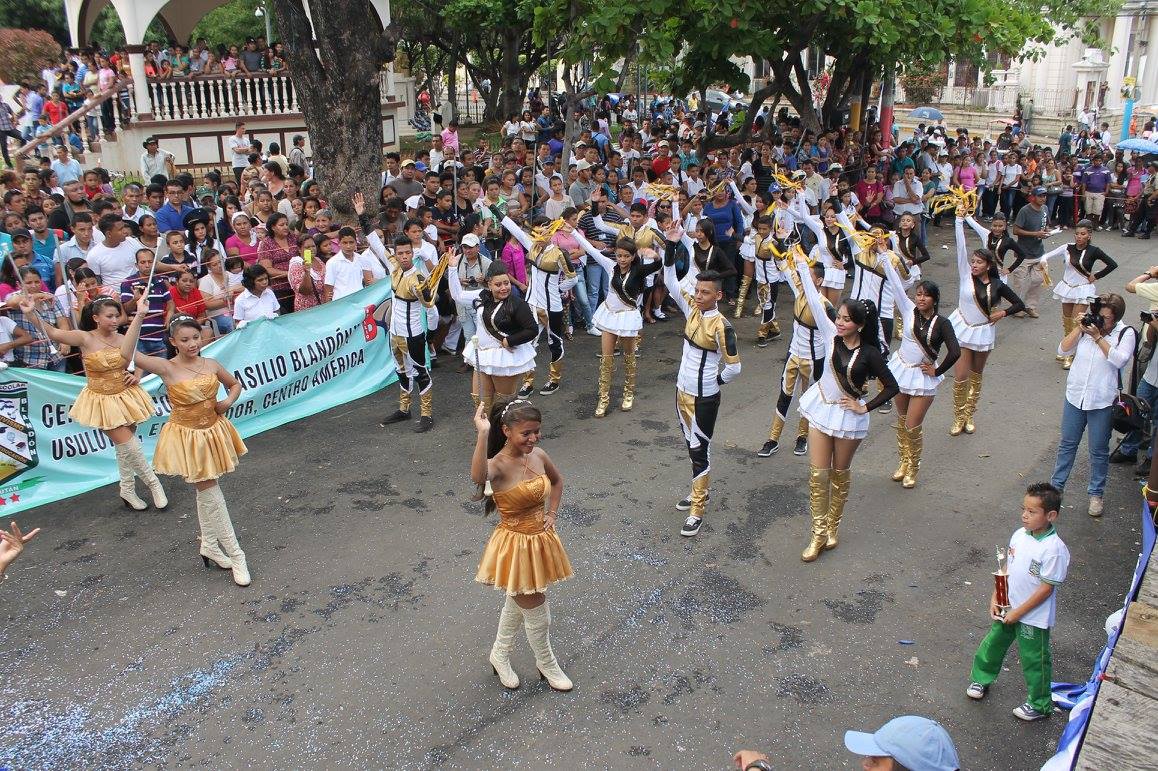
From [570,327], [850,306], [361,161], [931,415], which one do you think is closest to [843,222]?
[931,415]

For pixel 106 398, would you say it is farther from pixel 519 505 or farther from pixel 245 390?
pixel 519 505

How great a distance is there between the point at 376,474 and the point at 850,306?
14.2 feet

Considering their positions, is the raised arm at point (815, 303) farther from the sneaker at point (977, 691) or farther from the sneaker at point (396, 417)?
the sneaker at point (396, 417)

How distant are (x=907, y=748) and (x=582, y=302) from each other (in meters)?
9.64

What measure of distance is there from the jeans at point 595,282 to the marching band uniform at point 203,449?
683 cm

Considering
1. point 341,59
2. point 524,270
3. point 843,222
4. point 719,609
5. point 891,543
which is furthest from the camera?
point 341,59

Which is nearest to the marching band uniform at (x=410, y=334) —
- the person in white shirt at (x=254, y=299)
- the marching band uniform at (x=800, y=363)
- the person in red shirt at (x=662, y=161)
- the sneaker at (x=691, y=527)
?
the person in white shirt at (x=254, y=299)

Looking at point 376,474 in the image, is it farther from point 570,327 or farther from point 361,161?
point 361,161

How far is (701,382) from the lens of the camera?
7320 mm

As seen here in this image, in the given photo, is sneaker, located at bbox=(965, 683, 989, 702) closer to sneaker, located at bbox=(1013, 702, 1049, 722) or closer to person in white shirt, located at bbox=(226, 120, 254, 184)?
sneaker, located at bbox=(1013, 702, 1049, 722)

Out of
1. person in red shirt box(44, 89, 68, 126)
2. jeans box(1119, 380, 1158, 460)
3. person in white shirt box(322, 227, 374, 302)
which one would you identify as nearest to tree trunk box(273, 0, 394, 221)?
person in white shirt box(322, 227, 374, 302)

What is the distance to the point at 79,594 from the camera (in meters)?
6.65

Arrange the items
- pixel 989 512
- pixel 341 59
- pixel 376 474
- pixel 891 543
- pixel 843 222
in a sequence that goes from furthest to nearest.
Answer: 1. pixel 341 59
2. pixel 843 222
3. pixel 376 474
4. pixel 989 512
5. pixel 891 543

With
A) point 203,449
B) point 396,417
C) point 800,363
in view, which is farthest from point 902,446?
point 203,449
